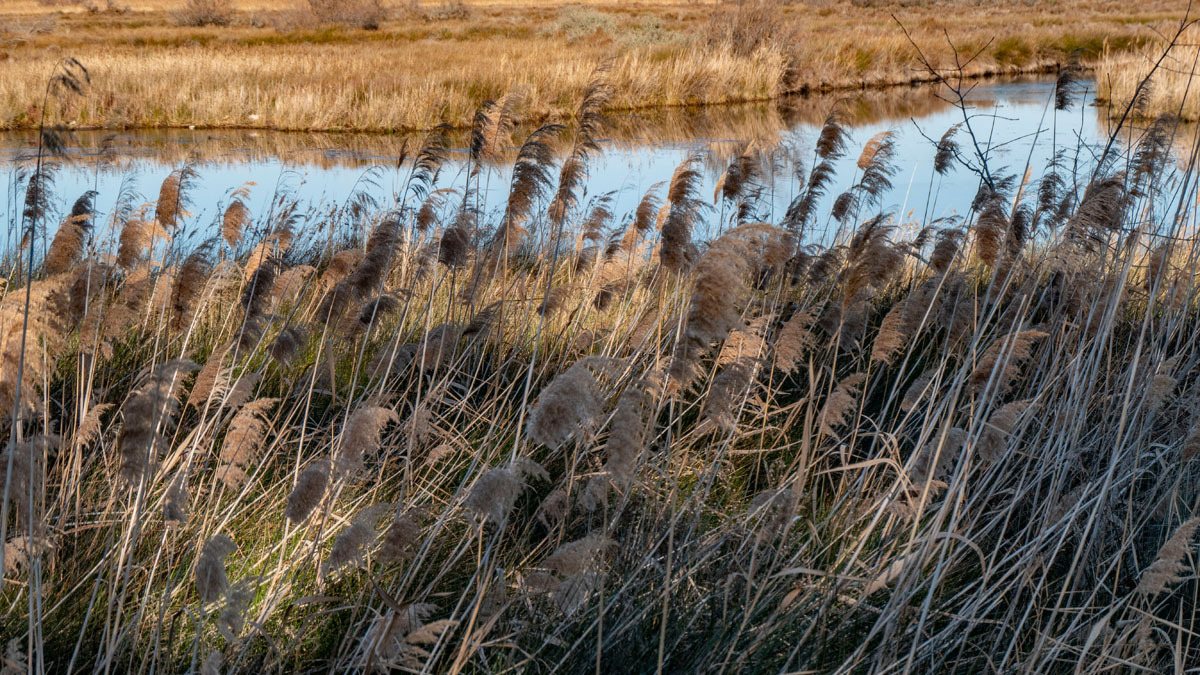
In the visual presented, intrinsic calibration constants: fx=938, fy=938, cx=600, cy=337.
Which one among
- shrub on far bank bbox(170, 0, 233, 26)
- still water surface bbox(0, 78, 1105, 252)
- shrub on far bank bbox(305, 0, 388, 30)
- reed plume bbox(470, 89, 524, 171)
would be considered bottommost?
still water surface bbox(0, 78, 1105, 252)

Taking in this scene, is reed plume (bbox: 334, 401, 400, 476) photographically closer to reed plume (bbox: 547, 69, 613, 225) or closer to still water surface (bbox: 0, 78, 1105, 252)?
reed plume (bbox: 547, 69, 613, 225)

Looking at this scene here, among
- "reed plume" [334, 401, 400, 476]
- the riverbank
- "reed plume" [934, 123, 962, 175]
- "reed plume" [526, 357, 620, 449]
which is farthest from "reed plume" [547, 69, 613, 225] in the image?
the riverbank

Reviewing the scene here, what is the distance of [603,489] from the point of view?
194cm

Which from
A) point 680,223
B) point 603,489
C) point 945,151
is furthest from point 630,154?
point 603,489

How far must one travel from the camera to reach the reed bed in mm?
1854

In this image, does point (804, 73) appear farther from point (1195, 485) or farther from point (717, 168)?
point (1195, 485)

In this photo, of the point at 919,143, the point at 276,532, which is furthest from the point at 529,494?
the point at 919,143

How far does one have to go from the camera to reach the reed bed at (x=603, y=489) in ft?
6.08

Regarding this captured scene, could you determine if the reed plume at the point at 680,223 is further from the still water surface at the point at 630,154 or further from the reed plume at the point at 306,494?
the still water surface at the point at 630,154

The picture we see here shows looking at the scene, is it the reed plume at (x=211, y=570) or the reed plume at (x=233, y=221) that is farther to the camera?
the reed plume at (x=233, y=221)

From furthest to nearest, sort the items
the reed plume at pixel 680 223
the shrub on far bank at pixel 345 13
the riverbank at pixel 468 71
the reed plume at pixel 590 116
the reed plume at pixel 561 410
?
the shrub on far bank at pixel 345 13 < the riverbank at pixel 468 71 < the reed plume at pixel 590 116 < the reed plume at pixel 680 223 < the reed plume at pixel 561 410

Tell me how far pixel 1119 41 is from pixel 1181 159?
22.8 m

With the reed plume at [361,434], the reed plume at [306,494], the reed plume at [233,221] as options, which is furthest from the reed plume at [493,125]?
the reed plume at [306,494]

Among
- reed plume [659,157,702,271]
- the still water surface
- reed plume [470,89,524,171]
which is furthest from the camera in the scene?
the still water surface
